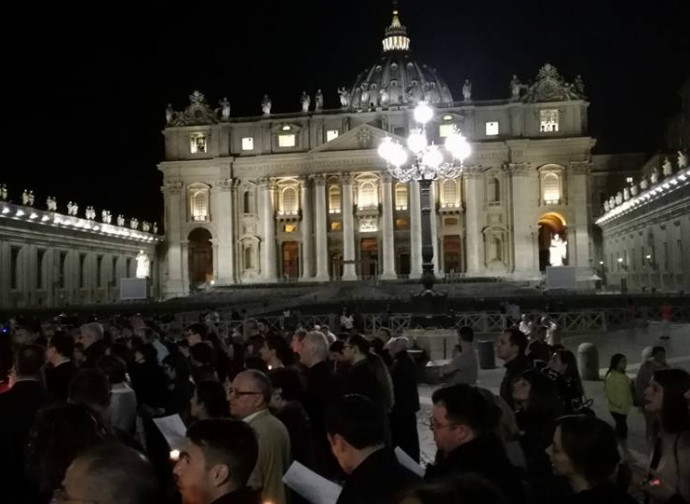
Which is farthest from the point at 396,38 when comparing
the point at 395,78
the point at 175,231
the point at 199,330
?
the point at 199,330

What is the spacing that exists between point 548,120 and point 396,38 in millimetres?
39687

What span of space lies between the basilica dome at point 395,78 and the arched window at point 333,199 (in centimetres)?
2126

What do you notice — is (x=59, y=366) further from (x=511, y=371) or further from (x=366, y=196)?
(x=366, y=196)

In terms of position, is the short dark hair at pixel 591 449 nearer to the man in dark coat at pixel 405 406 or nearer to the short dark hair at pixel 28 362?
the short dark hair at pixel 28 362

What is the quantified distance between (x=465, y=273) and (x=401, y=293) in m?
20.8

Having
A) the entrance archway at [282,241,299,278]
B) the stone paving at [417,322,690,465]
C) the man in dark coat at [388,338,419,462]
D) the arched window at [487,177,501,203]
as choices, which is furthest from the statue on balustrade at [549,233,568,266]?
the man in dark coat at [388,338,419,462]

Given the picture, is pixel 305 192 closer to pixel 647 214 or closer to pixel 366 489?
pixel 647 214

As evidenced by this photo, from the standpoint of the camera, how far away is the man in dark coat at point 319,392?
25.7 feet

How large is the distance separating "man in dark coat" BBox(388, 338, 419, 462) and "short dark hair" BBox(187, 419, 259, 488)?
5.90 m

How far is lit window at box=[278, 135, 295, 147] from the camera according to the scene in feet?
292

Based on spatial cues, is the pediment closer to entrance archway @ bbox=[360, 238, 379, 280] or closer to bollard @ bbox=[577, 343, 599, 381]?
entrance archway @ bbox=[360, 238, 379, 280]

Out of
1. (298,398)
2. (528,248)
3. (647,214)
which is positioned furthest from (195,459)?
(528,248)

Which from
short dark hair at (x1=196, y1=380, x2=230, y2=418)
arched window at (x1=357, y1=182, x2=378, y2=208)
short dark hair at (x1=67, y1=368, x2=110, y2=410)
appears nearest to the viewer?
short dark hair at (x1=67, y1=368, x2=110, y2=410)

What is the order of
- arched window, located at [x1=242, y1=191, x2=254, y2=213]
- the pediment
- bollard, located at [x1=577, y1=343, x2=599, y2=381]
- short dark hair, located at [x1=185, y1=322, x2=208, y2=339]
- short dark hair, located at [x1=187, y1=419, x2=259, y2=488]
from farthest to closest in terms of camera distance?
arched window, located at [x1=242, y1=191, x2=254, y2=213]
the pediment
bollard, located at [x1=577, y1=343, x2=599, y2=381]
short dark hair, located at [x1=185, y1=322, x2=208, y2=339]
short dark hair, located at [x1=187, y1=419, x2=259, y2=488]
